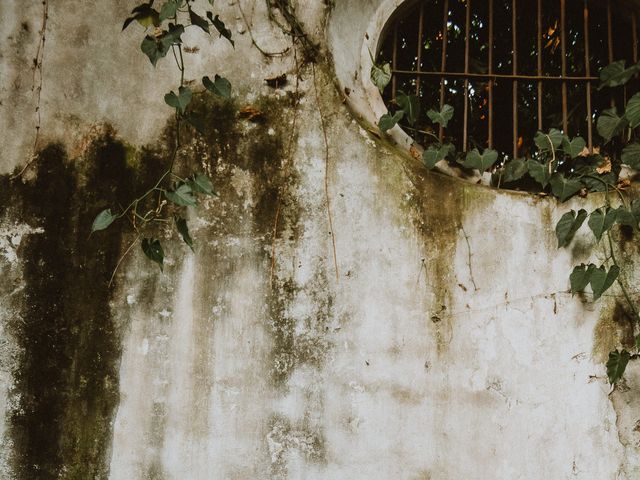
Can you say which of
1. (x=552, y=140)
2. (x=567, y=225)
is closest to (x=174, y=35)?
(x=552, y=140)

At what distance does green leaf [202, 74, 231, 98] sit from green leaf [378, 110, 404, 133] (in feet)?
2.44

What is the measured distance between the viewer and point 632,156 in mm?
2561

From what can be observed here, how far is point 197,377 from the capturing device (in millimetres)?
2535

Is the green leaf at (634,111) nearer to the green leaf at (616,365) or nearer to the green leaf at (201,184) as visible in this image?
the green leaf at (616,365)

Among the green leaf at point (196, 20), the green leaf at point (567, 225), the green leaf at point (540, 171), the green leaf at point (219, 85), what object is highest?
the green leaf at point (196, 20)

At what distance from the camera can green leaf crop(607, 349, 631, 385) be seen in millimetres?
2430

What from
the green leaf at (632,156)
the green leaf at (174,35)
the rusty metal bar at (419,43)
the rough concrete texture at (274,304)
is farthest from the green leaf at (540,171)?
the green leaf at (174,35)

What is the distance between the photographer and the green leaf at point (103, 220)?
2391mm

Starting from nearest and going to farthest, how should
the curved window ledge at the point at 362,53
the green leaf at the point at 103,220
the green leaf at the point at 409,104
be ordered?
the green leaf at the point at 103,220 < the green leaf at the point at 409,104 < the curved window ledge at the point at 362,53

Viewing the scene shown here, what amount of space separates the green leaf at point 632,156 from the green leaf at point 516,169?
1.48 feet

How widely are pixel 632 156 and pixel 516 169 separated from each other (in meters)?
0.53

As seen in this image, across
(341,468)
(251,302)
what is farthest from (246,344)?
(341,468)

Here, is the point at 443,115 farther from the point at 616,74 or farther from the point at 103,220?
the point at 103,220

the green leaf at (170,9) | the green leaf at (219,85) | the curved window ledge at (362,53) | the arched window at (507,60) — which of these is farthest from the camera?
the arched window at (507,60)
